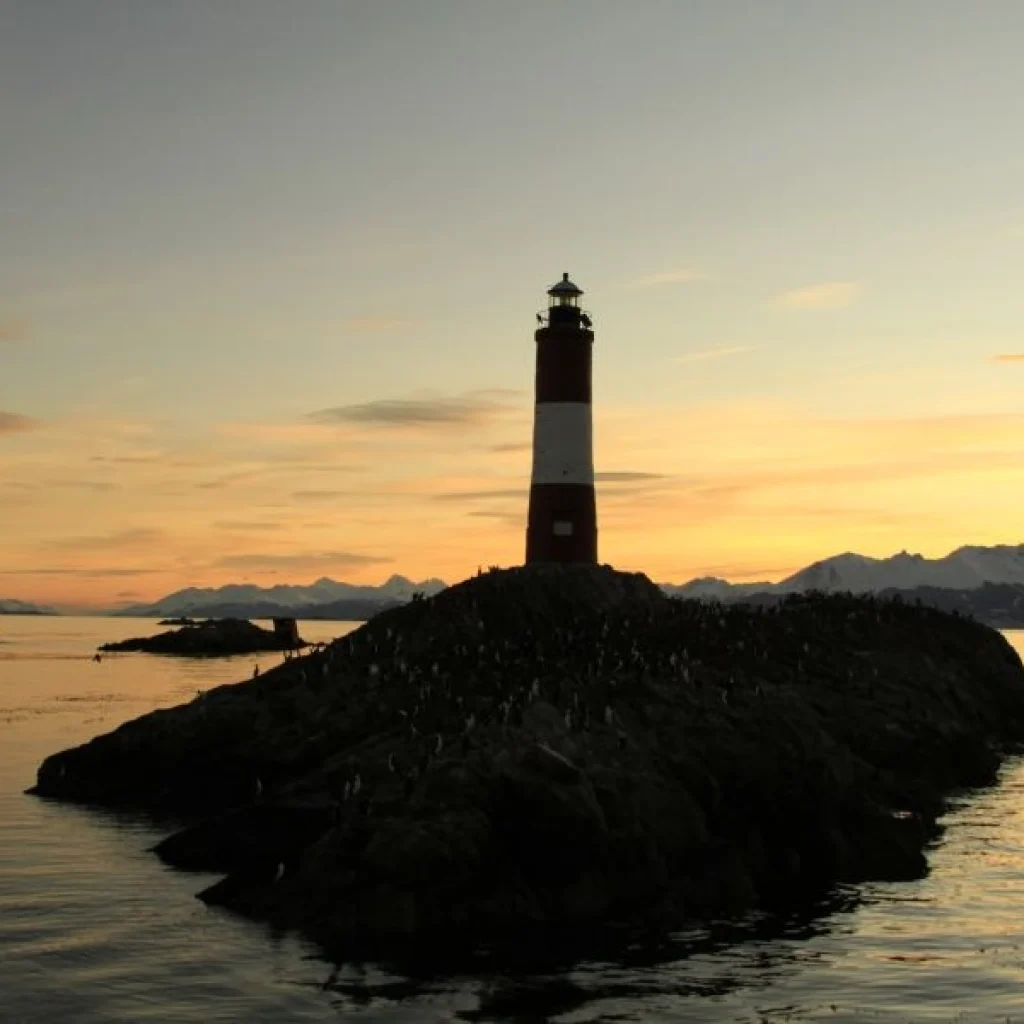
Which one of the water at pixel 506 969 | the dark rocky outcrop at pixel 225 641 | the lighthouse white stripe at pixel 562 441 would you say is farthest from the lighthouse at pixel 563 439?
the dark rocky outcrop at pixel 225 641

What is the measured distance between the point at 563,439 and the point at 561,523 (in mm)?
3339

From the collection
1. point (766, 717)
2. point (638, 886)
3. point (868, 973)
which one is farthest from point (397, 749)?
point (868, 973)

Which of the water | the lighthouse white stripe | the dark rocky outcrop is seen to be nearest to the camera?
the water

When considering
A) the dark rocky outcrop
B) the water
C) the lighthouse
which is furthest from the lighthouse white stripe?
the dark rocky outcrop

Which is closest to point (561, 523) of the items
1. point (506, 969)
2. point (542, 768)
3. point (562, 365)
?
point (562, 365)

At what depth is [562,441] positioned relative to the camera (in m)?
52.8

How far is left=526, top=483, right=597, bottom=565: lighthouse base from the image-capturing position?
5331cm

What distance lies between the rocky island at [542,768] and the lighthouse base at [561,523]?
1805 millimetres

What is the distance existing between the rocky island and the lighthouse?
2285mm

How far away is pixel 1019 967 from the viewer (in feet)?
79.5

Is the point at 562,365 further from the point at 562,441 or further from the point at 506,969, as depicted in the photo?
the point at 506,969

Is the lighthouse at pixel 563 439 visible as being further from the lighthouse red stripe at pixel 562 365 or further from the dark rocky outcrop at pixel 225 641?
the dark rocky outcrop at pixel 225 641

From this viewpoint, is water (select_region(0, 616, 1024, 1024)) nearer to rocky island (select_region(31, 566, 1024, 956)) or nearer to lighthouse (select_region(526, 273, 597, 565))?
rocky island (select_region(31, 566, 1024, 956))

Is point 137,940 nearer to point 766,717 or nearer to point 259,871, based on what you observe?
point 259,871
